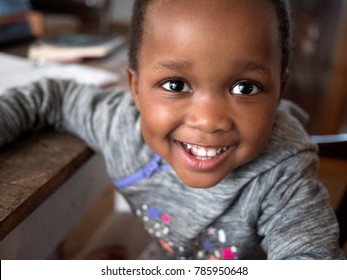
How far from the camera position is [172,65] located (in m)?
0.57

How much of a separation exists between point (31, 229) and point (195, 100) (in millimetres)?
355

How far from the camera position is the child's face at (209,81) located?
54cm

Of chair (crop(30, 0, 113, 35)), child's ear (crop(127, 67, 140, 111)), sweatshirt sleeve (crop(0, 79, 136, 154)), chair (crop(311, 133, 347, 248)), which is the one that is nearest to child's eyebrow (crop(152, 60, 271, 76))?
child's ear (crop(127, 67, 140, 111))

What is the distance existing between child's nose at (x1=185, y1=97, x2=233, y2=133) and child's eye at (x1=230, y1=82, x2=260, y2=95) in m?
0.03

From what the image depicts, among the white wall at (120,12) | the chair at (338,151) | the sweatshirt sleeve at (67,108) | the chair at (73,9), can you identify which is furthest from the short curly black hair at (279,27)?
the white wall at (120,12)

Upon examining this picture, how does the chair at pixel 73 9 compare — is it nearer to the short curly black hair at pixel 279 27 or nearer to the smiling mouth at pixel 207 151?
the short curly black hair at pixel 279 27

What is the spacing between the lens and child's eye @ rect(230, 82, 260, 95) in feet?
1.90

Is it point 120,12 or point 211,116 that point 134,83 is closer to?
point 211,116

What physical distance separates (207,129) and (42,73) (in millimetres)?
528

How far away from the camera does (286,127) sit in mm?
697

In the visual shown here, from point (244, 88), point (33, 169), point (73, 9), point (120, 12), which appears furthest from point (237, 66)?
point (120, 12)

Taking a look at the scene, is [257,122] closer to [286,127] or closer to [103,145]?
[286,127]

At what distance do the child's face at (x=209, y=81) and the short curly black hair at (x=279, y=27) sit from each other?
0.06 feet

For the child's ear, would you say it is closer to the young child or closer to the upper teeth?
the young child
